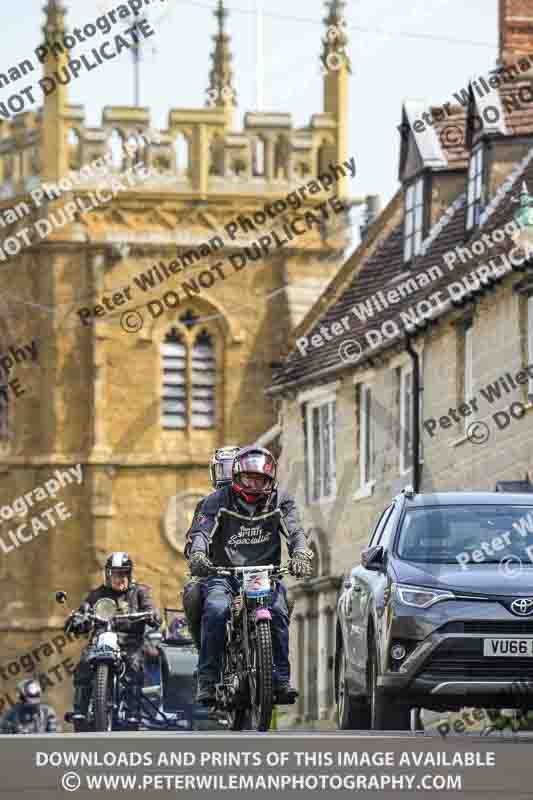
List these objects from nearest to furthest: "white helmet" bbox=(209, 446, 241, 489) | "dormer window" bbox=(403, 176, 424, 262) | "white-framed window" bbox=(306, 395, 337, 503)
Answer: "white helmet" bbox=(209, 446, 241, 489), "dormer window" bbox=(403, 176, 424, 262), "white-framed window" bbox=(306, 395, 337, 503)

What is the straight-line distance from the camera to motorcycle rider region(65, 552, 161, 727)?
22594 mm

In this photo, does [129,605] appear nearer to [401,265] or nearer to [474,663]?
[474,663]

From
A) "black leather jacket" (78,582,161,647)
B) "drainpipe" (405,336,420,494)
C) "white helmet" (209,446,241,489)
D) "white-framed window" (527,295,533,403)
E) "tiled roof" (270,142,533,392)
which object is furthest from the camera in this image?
"drainpipe" (405,336,420,494)

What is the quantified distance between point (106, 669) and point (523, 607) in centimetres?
531

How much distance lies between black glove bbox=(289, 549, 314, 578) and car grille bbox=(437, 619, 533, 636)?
3.57ft

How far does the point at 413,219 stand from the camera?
42.5m

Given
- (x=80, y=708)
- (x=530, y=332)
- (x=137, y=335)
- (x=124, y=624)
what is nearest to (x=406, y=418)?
(x=530, y=332)

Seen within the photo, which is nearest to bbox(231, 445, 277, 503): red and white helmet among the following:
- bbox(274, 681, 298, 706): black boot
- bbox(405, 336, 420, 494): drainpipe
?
bbox(274, 681, 298, 706): black boot

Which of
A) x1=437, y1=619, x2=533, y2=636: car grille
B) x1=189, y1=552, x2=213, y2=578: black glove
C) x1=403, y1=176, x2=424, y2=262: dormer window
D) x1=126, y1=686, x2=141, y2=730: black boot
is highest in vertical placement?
x1=403, y1=176, x2=424, y2=262: dormer window

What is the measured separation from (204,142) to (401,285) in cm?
3726

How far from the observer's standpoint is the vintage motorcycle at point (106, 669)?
21609mm

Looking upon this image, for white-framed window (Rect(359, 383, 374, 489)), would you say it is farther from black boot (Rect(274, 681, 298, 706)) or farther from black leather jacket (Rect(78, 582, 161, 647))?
black boot (Rect(274, 681, 298, 706))

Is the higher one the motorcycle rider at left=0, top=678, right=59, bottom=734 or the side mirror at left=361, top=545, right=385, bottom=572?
the side mirror at left=361, top=545, right=385, bottom=572

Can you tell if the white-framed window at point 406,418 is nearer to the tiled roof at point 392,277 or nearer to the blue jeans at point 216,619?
the tiled roof at point 392,277
